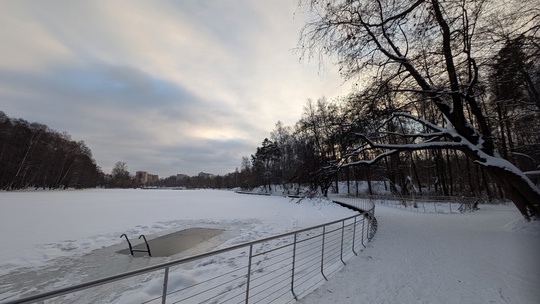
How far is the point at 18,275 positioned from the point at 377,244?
10059 millimetres

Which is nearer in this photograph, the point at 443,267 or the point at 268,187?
the point at 443,267

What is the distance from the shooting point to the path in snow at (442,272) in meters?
4.47

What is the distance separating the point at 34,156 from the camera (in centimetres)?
6028

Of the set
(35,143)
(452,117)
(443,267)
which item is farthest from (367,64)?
(35,143)

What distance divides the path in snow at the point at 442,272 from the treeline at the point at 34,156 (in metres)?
72.0

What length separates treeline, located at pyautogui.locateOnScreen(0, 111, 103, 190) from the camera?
185 ft

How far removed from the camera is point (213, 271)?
7.42m

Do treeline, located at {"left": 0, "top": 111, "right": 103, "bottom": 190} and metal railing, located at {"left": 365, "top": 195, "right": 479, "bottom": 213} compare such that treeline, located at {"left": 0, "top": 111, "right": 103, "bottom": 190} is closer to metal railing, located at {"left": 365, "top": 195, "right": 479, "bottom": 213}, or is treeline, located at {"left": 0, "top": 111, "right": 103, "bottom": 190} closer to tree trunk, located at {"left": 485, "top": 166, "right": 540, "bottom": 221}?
metal railing, located at {"left": 365, "top": 195, "right": 479, "bottom": 213}

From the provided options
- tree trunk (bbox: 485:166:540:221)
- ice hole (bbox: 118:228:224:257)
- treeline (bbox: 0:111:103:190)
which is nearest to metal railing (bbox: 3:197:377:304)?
ice hole (bbox: 118:228:224:257)

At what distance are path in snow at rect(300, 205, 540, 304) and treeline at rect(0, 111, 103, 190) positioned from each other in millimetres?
71982

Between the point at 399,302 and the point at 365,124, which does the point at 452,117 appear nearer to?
the point at 365,124

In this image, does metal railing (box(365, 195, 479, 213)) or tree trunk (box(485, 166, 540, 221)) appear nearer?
tree trunk (box(485, 166, 540, 221))

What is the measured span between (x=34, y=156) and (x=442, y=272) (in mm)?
77132

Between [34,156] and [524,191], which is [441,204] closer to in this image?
[524,191]
